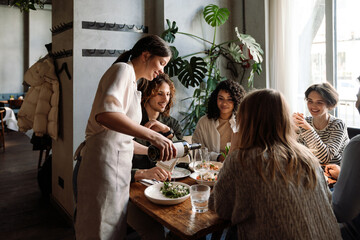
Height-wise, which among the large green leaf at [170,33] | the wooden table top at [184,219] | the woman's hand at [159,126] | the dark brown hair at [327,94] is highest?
the large green leaf at [170,33]

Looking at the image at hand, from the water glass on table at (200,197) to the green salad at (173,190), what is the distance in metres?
0.14

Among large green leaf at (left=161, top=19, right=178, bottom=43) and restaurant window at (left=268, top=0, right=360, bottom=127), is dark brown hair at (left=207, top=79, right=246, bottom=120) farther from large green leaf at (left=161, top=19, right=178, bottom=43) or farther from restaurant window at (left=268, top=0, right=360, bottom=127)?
restaurant window at (left=268, top=0, right=360, bottom=127)

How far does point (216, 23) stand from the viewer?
10.7 ft

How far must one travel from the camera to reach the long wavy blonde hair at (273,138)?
103 centimetres

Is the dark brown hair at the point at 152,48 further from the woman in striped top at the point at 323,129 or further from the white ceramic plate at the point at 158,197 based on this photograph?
the woman in striped top at the point at 323,129

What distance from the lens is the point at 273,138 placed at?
1101 mm

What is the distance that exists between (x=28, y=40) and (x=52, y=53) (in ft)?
25.4

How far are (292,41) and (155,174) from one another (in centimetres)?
239

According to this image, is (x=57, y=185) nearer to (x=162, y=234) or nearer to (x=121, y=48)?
(x=121, y=48)

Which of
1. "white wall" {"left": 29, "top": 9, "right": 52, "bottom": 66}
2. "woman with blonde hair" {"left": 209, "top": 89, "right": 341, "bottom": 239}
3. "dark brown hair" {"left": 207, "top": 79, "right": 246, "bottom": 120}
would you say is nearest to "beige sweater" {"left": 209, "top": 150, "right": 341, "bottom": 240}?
"woman with blonde hair" {"left": 209, "top": 89, "right": 341, "bottom": 239}

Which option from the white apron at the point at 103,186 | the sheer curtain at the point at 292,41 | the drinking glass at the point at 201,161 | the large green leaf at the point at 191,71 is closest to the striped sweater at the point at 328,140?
the drinking glass at the point at 201,161

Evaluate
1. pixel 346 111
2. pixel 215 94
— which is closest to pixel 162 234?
pixel 215 94

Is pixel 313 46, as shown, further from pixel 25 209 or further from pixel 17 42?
pixel 17 42

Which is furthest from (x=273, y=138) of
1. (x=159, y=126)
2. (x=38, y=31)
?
(x=38, y=31)
